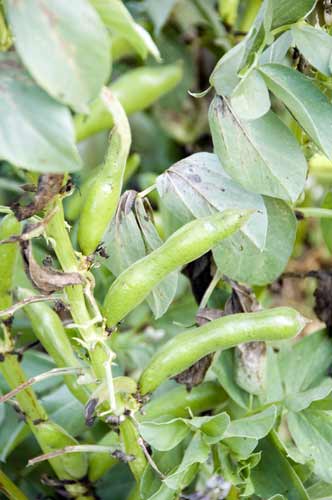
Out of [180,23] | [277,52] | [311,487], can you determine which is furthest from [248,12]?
[311,487]

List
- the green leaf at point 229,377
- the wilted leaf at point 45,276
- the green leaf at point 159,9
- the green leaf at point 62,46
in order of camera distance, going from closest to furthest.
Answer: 1. the green leaf at point 62,46
2. the wilted leaf at point 45,276
3. the green leaf at point 229,377
4. the green leaf at point 159,9

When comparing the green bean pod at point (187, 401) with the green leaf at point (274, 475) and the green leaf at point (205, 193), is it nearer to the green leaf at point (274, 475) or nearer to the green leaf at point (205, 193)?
the green leaf at point (274, 475)

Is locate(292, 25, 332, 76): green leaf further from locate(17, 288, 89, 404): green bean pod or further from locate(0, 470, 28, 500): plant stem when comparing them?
locate(0, 470, 28, 500): plant stem

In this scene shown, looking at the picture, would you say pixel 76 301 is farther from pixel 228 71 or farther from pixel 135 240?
pixel 228 71

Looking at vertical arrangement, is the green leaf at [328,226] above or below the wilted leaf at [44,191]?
below

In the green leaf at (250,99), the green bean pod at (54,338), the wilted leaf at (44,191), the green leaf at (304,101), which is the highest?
the wilted leaf at (44,191)

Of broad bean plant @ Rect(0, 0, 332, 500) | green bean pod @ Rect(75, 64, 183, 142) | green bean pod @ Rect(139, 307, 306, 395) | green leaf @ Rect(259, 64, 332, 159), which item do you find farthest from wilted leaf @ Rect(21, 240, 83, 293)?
green bean pod @ Rect(75, 64, 183, 142)

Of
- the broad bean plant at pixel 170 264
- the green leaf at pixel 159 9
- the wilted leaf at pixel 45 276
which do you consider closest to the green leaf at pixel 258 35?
the broad bean plant at pixel 170 264

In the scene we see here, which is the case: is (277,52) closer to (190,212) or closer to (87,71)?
(190,212)
